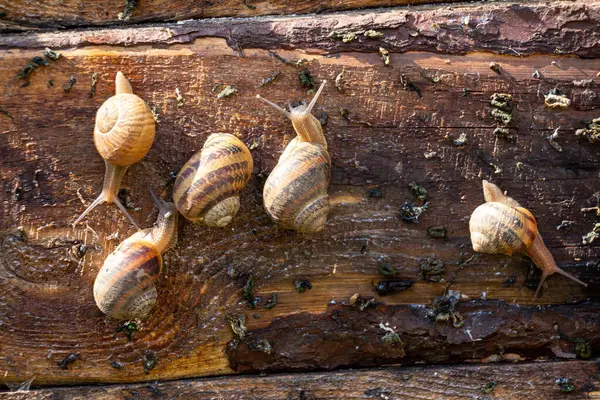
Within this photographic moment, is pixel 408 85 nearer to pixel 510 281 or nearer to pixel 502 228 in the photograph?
pixel 502 228

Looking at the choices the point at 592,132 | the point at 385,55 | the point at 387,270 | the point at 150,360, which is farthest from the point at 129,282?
the point at 592,132

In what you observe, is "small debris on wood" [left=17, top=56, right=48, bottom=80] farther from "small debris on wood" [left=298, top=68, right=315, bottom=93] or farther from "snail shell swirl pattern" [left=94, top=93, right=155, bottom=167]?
"small debris on wood" [left=298, top=68, right=315, bottom=93]

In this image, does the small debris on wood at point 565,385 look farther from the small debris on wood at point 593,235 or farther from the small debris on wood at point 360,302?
the small debris on wood at point 360,302

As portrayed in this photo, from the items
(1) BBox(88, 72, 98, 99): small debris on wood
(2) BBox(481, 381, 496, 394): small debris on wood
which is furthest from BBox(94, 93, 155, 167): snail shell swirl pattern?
(2) BBox(481, 381, 496, 394): small debris on wood

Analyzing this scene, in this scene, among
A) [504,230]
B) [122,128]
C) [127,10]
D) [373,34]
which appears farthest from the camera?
[127,10]

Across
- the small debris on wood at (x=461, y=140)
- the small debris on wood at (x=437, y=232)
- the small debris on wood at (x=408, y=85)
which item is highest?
the small debris on wood at (x=408, y=85)

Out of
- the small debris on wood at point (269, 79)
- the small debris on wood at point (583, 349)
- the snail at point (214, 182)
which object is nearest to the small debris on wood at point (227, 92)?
the small debris on wood at point (269, 79)
